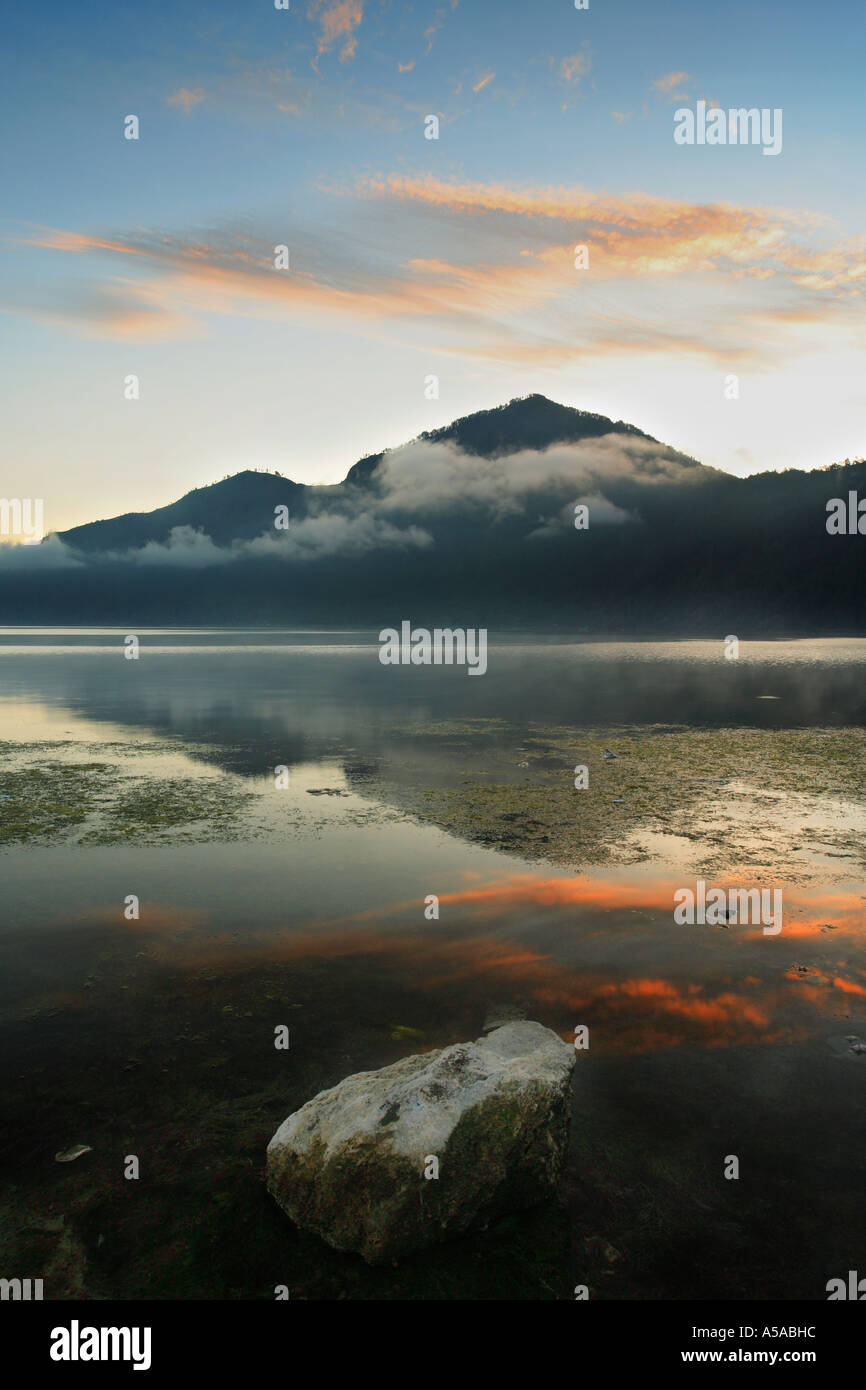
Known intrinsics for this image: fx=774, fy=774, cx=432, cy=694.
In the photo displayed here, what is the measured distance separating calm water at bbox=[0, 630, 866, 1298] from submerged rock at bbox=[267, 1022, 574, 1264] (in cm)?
23

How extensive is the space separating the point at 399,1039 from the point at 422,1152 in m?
2.95

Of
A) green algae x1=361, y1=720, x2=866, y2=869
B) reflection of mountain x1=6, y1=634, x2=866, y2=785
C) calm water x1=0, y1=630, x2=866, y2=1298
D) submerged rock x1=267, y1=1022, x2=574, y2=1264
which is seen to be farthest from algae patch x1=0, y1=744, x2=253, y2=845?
submerged rock x1=267, y1=1022, x2=574, y2=1264

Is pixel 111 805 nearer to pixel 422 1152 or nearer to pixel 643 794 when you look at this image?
pixel 643 794

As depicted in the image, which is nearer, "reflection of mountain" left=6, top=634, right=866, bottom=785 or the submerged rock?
the submerged rock

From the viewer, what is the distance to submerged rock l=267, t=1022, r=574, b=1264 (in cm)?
627

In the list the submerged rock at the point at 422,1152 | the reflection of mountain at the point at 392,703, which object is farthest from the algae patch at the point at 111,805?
the submerged rock at the point at 422,1152

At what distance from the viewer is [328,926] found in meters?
12.6

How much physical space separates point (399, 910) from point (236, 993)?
3624mm

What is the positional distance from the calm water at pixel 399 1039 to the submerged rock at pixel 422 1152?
226 millimetres

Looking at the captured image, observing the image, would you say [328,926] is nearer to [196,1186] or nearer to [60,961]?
[60,961]

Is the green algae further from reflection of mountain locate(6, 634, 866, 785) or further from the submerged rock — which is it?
the submerged rock

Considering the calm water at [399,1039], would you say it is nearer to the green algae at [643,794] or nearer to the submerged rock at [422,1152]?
the submerged rock at [422,1152]

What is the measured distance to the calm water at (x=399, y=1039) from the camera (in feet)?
20.6
